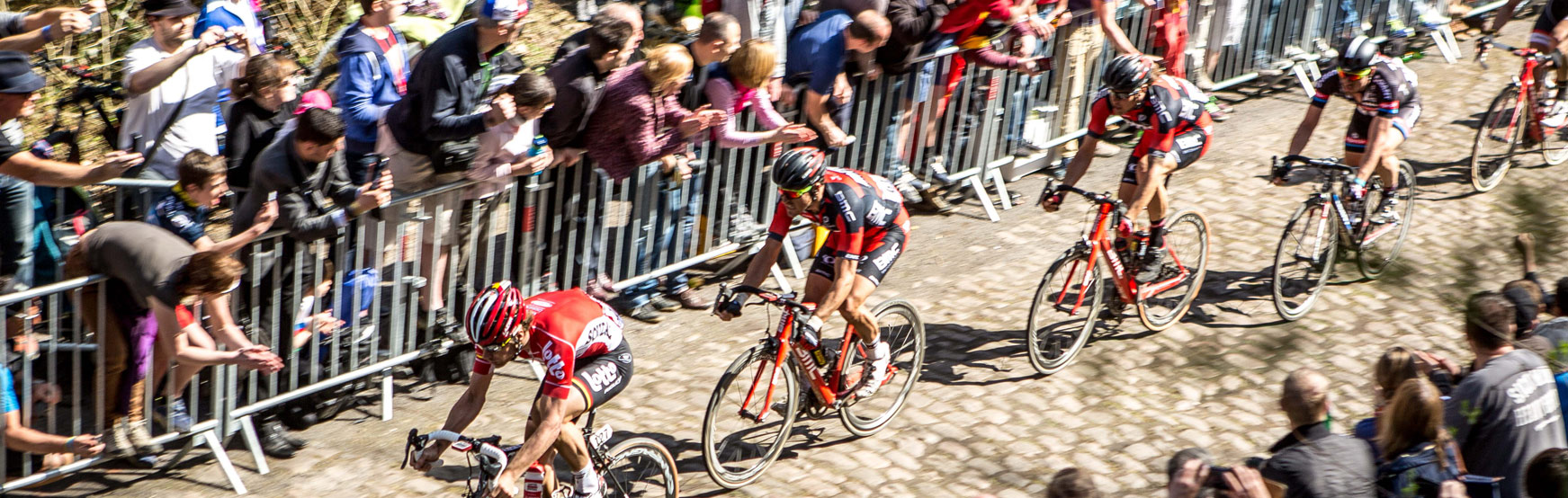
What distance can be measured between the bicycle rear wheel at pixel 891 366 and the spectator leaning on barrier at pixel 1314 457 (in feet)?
7.87

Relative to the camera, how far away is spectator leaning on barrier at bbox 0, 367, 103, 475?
5805 millimetres

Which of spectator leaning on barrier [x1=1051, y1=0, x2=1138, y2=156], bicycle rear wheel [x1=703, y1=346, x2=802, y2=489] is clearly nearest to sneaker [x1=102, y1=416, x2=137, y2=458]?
bicycle rear wheel [x1=703, y1=346, x2=802, y2=489]

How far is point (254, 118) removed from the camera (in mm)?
6562

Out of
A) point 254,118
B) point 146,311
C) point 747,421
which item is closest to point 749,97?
point 747,421

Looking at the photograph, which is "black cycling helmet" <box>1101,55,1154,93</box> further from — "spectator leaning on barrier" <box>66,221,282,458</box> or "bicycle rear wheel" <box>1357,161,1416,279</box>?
"spectator leaning on barrier" <box>66,221,282,458</box>

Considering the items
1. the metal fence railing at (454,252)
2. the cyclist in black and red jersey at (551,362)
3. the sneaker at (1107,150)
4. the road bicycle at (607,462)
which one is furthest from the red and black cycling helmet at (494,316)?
the sneaker at (1107,150)

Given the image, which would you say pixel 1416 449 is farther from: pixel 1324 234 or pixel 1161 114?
pixel 1324 234

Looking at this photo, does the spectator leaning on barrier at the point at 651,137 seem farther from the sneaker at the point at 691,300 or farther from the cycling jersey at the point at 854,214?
the cycling jersey at the point at 854,214

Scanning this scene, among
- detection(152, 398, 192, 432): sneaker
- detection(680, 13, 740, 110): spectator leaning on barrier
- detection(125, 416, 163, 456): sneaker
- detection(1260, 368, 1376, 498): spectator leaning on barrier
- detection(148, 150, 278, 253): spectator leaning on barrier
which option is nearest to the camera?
detection(1260, 368, 1376, 498): spectator leaning on barrier

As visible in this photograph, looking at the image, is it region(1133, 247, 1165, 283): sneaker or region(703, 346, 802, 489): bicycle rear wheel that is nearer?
region(703, 346, 802, 489): bicycle rear wheel

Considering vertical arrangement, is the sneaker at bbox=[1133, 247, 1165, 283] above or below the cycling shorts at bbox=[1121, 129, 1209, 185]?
below

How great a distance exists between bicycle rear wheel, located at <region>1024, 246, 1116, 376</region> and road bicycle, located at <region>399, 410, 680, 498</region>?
8.60 ft

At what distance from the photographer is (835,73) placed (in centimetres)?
870

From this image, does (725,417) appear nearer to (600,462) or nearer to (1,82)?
(600,462)
